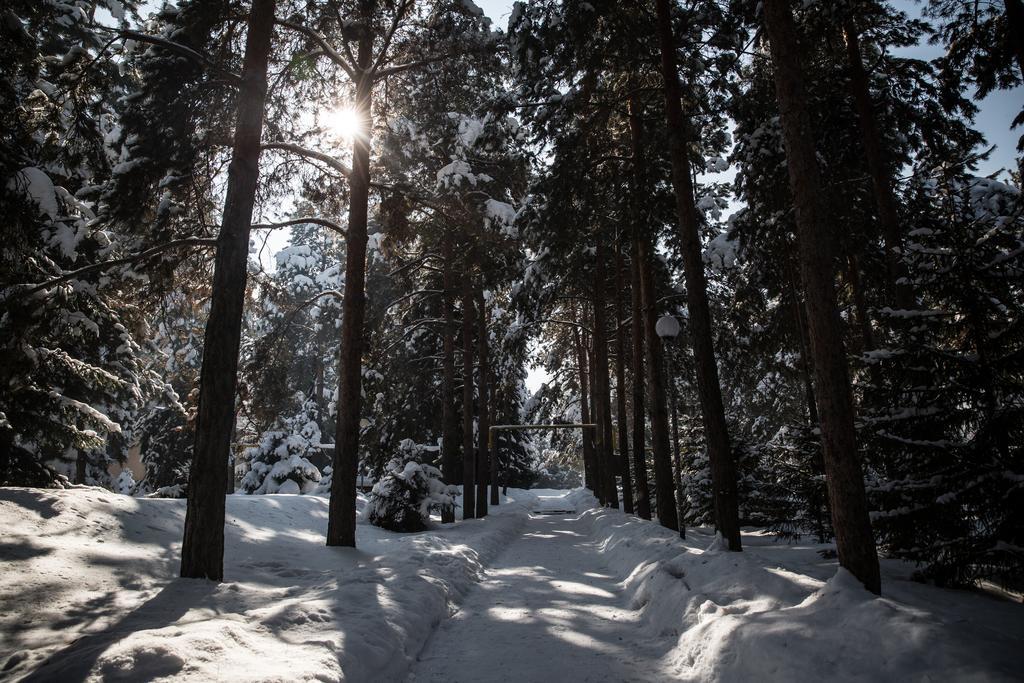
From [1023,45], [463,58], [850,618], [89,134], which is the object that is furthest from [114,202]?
[1023,45]

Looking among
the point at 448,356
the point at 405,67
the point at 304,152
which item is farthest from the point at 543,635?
the point at 448,356

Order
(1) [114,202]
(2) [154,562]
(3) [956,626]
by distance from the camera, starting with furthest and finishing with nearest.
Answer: (1) [114,202] → (2) [154,562] → (3) [956,626]

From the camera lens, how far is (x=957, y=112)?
1121 centimetres

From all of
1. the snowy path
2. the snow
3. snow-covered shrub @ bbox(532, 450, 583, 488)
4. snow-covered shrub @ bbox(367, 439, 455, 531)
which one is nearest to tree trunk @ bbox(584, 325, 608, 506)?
snow-covered shrub @ bbox(367, 439, 455, 531)

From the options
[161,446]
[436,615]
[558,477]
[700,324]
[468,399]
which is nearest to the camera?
[436,615]

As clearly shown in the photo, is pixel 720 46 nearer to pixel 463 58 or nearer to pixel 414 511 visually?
pixel 463 58

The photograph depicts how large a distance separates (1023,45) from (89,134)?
13499mm

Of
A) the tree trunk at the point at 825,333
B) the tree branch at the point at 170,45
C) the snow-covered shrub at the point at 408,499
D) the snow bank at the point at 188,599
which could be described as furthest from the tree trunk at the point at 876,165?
the snow-covered shrub at the point at 408,499

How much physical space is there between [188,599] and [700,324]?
8.02 metres

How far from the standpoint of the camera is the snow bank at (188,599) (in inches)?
152

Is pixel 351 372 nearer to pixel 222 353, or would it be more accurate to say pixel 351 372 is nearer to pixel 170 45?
pixel 222 353

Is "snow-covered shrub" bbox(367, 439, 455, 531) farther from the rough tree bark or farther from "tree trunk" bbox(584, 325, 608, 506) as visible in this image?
the rough tree bark

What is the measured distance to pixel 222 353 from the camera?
7.13m

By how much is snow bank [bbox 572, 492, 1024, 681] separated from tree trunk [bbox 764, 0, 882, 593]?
509 mm
